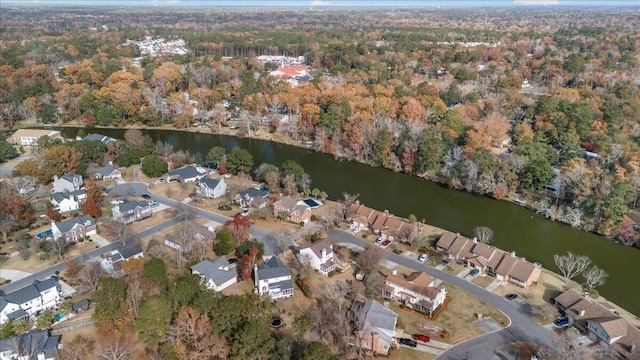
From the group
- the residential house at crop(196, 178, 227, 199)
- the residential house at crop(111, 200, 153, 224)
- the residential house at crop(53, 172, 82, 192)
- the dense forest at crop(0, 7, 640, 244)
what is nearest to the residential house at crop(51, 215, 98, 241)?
the residential house at crop(111, 200, 153, 224)

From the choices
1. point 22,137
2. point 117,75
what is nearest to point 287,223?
point 22,137

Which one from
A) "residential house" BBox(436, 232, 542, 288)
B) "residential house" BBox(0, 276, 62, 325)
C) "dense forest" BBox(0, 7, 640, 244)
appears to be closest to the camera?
"residential house" BBox(0, 276, 62, 325)

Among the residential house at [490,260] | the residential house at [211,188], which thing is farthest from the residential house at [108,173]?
the residential house at [490,260]

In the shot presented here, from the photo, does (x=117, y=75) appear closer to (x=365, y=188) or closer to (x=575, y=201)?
(x=365, y=188)

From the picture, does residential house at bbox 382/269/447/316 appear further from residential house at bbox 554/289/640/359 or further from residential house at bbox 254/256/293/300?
residential house at bbox 554/289/640/359

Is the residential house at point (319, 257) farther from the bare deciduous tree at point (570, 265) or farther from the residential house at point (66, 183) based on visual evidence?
the residential house at point (66, 183)
